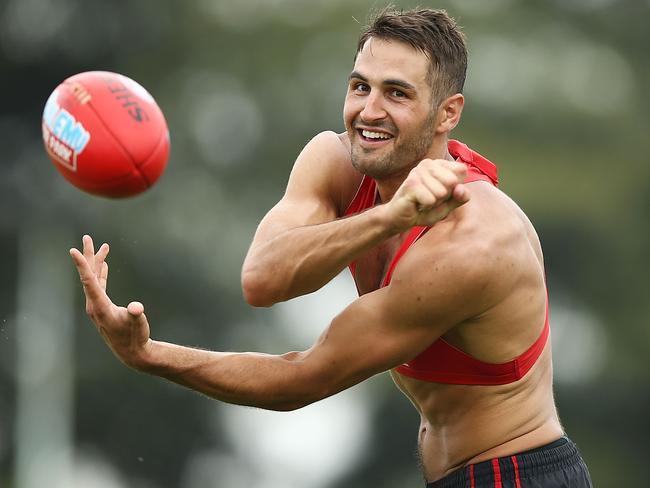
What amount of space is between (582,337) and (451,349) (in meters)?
12.9

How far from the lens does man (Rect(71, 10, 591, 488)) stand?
675 centimetres

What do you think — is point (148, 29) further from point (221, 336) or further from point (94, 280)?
point (94, 280)

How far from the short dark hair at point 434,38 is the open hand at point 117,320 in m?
1.60

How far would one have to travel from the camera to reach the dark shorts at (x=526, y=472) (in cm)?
701

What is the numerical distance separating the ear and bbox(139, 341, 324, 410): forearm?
1.21 m

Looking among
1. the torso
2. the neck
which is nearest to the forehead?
the neck

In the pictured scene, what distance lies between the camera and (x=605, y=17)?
22328mm

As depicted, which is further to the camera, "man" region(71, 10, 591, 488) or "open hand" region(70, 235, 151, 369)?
"open hand" region(70, 235, 151, 369)

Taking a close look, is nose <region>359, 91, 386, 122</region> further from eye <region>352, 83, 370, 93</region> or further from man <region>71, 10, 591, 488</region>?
eye <region>352, 83, 370, 93</region>

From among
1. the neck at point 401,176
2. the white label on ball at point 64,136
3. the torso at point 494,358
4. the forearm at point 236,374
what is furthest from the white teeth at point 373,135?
the white label on ball at point 64,136

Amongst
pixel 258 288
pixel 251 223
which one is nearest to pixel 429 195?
pixel 258 288

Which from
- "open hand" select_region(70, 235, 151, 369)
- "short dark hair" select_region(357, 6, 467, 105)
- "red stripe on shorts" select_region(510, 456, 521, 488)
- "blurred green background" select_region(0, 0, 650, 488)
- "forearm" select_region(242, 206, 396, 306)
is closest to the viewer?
"forearm" select_region(242, 206, 396, 306)

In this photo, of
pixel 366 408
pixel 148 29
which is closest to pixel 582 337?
pixel 366 408

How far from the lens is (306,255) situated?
693cm
